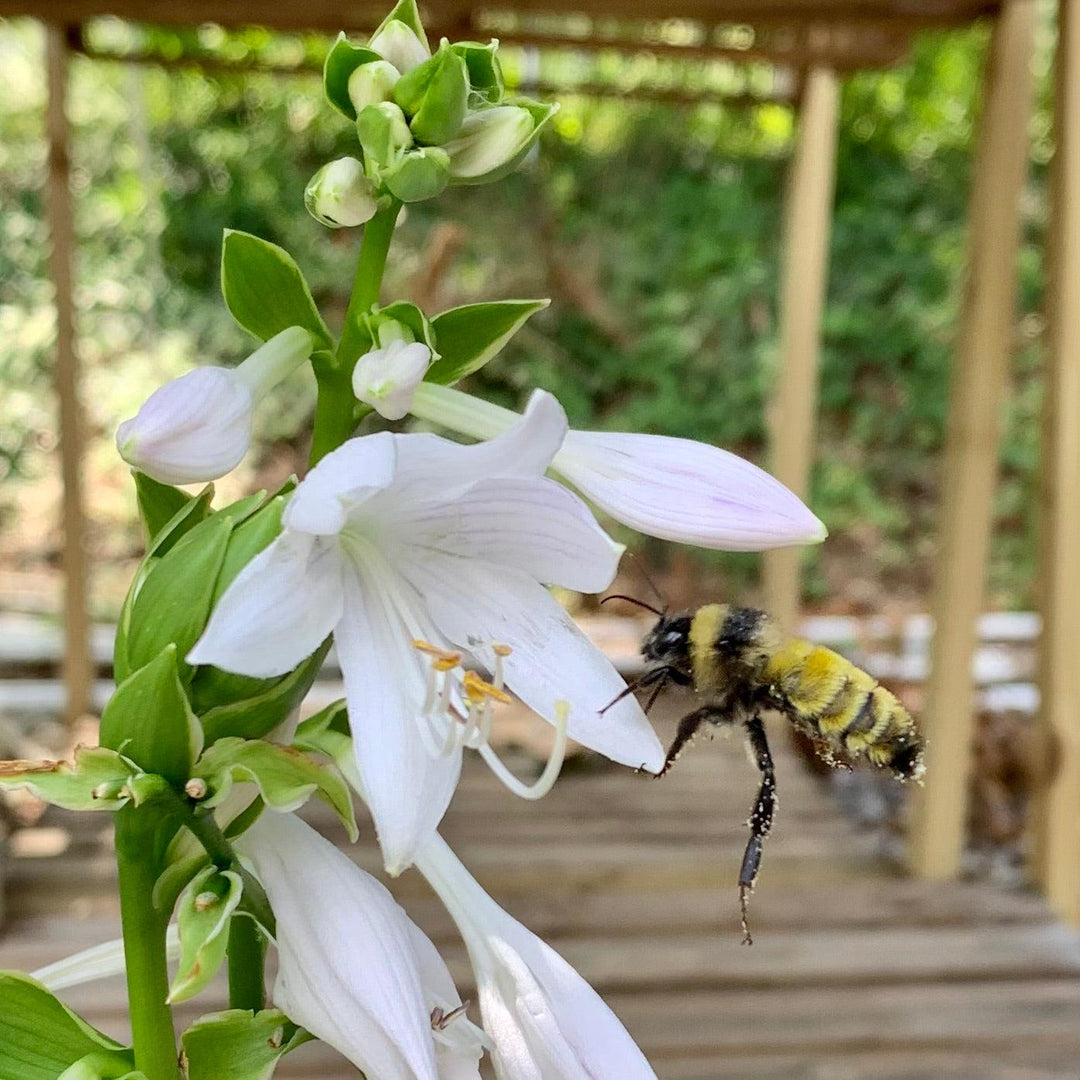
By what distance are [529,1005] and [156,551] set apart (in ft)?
0.83

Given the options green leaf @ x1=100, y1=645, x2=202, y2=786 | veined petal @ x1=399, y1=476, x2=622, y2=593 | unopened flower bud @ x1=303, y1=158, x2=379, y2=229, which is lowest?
green leaf @ x1=100, y1=645, x2=202, y2=786

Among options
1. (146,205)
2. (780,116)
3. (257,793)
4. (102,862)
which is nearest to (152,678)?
(257,793)

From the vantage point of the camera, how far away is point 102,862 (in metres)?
1.96

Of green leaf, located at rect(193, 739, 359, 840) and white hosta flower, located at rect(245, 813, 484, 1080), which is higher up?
green leaf, located at rect(193, 739, 359, 840)

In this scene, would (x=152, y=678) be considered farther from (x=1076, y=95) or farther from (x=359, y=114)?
(x=1076, y=95)

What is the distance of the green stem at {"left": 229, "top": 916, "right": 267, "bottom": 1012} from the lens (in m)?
0.48

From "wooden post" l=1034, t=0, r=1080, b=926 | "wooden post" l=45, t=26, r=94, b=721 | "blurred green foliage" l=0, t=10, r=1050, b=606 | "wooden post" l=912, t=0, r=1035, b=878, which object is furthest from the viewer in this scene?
"blurred green foliage" l=0, t=10, r=1050, b=606

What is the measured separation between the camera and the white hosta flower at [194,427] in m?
0.43

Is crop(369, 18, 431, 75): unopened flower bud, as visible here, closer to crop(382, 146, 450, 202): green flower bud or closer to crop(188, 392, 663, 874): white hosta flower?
crop(382, 146, 450, 202): green flower bud

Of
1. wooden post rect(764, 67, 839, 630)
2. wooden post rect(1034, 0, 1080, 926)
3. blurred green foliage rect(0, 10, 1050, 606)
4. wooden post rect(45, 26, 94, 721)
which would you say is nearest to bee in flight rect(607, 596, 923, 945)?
wooden post rect(1034, 0, 1080, 926)

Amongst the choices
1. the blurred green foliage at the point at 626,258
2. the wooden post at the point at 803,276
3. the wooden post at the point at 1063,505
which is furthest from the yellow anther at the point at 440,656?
the blurred green foliage at the point at 626,258

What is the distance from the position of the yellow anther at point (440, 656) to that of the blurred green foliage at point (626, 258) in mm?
3440

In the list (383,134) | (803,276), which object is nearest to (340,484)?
(383,134)

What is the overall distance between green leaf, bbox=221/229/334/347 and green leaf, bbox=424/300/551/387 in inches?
2.1
